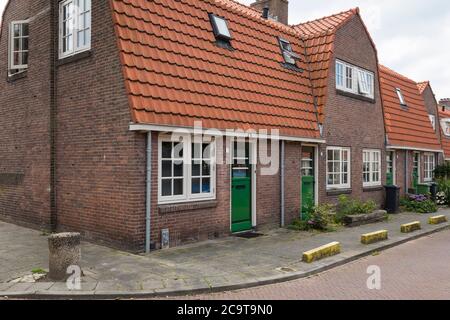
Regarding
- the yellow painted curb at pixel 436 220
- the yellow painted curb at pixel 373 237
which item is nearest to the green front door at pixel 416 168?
the yellow painted curb at pixel 436 220

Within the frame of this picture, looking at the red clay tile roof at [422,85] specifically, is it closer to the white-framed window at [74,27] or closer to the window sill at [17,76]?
the white-framed window at [74,27]

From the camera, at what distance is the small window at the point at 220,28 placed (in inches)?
456

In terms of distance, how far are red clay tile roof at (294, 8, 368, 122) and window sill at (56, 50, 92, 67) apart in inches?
300

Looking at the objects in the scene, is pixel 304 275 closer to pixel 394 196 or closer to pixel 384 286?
pixel 384 286

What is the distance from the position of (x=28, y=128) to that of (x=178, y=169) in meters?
5.44

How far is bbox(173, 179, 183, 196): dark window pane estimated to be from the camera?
31.3 feet

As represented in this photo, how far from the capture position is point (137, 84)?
8.90 metres

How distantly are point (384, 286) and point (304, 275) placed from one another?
1364 millimetres

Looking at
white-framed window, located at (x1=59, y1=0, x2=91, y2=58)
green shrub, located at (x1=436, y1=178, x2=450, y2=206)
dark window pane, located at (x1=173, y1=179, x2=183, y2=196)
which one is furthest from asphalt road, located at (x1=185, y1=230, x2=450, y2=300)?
green shrub, located at (x1=436, y1=178, x2=450, y2=206)

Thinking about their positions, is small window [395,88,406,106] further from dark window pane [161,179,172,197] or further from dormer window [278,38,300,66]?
dark window pane [161,179,172,197]

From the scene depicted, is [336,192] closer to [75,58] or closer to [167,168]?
[167,168]

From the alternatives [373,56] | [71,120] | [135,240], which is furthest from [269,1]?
[135,240]

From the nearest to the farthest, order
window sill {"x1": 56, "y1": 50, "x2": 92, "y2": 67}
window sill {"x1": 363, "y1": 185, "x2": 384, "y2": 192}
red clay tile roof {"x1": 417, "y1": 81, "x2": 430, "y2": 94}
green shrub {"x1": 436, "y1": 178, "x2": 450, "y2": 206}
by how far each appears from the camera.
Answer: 1. window sill {"x1": 56, "y1": 50, "x2": 92, "y2": 67}
2. window sill {"x1": 363, "y1": 185, "x2": 384, "y2": 192}
3. green shrub {"x1": 436, "y1": 178, "x2": 450, "y2": 206}
4. red clay tile roof {"x1": 417, "y1": 81, "x2": 430, "y2": 94}

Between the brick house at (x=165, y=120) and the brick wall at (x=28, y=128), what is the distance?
2.3 inches
